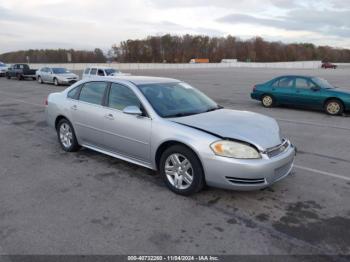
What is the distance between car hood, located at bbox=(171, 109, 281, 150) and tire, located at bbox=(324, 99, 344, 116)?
23.8 feet

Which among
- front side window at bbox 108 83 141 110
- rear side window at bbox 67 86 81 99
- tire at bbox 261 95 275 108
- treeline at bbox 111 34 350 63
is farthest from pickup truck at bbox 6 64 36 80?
treeline at bbox 111 34 350 63

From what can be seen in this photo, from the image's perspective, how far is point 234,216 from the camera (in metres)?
3.61

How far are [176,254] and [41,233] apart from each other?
146cm

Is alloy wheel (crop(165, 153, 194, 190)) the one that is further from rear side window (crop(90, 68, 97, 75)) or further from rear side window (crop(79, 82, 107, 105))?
rear side window (crop(90, 68, 97, 75))

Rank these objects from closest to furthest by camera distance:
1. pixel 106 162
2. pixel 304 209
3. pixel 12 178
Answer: pixel 304 209
pixel 12 178
pixel 106 162

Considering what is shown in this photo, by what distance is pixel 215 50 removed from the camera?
135 metres

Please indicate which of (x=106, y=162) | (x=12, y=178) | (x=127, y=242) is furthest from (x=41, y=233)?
(x=106, y=162)

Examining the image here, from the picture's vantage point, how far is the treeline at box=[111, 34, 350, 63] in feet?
397

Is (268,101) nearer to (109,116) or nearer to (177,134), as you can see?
(109,116)

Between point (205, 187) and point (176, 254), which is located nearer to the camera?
point (176, 254)

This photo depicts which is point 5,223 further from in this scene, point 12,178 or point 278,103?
point 278,103

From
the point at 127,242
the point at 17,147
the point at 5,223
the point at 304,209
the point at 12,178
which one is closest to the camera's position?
the point at 127,242

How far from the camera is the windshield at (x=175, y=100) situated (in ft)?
14.9

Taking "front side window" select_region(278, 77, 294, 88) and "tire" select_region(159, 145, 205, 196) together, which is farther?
"front side window" select_region(278, 77, 294, 88)
